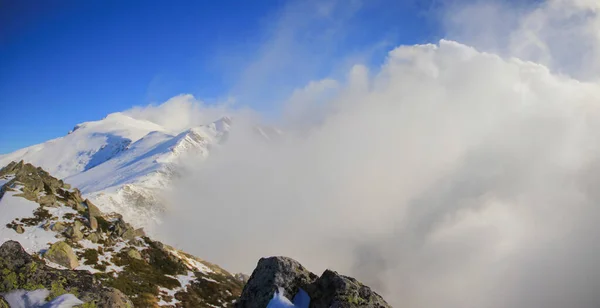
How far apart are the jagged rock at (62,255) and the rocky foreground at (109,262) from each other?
0.39 feet

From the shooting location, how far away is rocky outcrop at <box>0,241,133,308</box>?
13734mm

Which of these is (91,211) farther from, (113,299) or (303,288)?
(303,288)

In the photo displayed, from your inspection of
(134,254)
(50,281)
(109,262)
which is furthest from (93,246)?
(50,281)

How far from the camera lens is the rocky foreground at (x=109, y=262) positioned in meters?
14.9

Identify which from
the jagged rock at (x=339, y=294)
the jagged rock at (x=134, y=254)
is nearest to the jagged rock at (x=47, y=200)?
the jagged rock at (x=134, y=254)

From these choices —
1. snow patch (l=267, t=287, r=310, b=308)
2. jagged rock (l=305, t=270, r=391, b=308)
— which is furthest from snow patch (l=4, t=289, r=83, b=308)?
jagged rock (l=305, t=270, r=391, b=308)

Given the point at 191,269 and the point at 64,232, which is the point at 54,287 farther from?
the point at 191,269

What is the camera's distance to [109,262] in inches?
2185

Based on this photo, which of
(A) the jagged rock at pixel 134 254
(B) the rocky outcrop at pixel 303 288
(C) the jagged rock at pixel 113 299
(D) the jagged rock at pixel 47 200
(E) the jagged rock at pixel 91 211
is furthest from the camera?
(E) the jagged rock at pixel 91 211

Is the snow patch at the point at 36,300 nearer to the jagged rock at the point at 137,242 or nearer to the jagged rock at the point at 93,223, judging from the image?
the jagged rock at the point at 93,223

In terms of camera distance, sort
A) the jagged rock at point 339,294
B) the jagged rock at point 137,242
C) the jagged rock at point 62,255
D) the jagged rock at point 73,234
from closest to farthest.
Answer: the jagged rock at point 339,294
the jagged rock at point 62,255
the jagged rock at point 73,234
the jagged rock at point 137,242

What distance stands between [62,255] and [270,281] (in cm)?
4853

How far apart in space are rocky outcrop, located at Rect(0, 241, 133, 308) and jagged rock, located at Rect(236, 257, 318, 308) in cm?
529

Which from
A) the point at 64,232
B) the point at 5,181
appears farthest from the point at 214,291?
the point at 5,181
